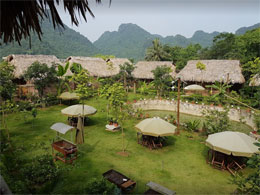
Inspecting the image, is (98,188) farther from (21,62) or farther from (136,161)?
(21,62)

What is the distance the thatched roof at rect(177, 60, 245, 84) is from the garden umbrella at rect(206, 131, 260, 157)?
53.4 ft

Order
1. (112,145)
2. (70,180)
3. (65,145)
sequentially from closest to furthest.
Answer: (70,180), (65,145), (112,145)

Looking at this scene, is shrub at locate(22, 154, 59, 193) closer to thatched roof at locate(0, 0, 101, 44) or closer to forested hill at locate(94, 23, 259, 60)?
thatched roof at locate(0, 0, 101, 44)

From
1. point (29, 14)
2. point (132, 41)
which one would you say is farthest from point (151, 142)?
point (132, 41)

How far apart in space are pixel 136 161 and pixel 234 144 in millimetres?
4074

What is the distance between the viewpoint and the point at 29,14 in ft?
9.57

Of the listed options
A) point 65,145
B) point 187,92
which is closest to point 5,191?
point 65,145

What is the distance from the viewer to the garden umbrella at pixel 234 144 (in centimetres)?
727

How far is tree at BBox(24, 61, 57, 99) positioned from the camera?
16688 mm

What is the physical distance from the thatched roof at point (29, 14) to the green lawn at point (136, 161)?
450 cm

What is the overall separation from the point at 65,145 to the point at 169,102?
11.7 m

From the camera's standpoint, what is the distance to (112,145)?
10266 mm

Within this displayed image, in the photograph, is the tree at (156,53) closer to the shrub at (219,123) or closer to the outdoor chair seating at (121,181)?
the shrub at (219,123)

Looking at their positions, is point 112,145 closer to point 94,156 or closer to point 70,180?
point 94,156
